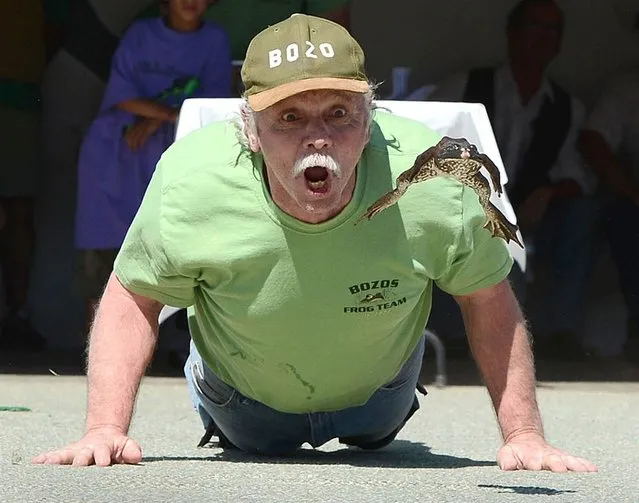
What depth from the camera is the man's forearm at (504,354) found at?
12.6ft

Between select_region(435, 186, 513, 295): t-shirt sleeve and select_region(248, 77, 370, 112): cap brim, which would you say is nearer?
select_region(248, 77, 370, 112): cap brim

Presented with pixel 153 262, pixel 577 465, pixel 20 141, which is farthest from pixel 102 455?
pixel 20 141

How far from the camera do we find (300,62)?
11.4 feet

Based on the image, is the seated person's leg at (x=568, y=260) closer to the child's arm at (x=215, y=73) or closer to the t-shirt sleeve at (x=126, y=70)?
the child's arm at (x=215, y=73)

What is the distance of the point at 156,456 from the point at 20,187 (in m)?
4.87

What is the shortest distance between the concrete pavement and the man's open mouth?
669mm

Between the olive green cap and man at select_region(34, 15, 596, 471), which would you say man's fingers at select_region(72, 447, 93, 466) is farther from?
the olive green cap

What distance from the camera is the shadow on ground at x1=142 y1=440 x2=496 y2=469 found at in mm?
3965

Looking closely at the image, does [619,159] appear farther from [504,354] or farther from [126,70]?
[504,354]

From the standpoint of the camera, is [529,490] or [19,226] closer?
[529,490]

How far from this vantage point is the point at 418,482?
343 cm

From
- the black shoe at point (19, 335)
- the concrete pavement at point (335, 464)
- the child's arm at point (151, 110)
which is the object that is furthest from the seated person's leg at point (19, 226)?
the concrete pavement at point (335, 464)

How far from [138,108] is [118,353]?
3975 mm

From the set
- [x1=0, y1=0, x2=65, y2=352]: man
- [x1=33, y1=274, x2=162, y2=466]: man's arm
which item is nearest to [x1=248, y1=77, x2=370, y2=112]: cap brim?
[x1=33, y1=274, x2=162, y2=466]: man's arm
